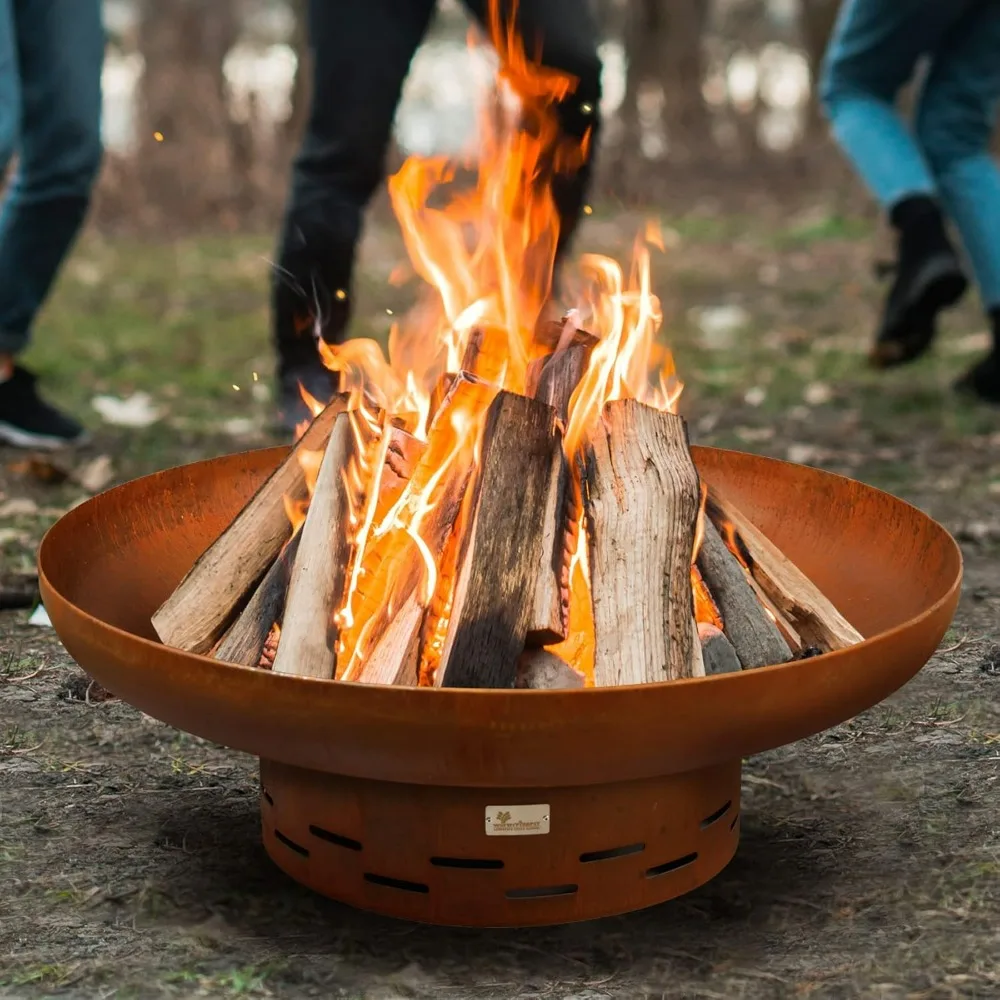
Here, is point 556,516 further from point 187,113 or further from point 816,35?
point 816,35

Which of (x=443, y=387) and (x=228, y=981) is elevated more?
(x=443, y=387)

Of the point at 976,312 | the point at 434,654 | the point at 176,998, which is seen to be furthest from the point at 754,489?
the point at 976,312

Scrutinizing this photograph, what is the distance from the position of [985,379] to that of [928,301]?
56cm

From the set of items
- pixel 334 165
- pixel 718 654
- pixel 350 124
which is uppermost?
pixel 350 124

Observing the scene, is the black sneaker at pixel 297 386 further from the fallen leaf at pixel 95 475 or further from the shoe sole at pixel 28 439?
the shoe sole at pixel 28 439

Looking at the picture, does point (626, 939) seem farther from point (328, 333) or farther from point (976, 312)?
point (976, 312)

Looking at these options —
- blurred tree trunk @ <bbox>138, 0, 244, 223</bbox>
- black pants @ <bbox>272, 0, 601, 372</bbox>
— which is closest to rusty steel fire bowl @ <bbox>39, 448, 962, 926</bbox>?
black pants @ <bbox>272, 0, 601, 372</bbox>

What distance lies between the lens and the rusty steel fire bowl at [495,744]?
1592 mm

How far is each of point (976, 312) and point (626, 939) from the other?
5075 mm

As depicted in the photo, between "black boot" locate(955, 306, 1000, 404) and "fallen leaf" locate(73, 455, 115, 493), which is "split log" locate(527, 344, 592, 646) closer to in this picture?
"fallen leaf" locate(73, 455, 115, 493)

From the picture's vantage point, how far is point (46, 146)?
3773 millimetres

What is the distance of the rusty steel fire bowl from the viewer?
5.22ft

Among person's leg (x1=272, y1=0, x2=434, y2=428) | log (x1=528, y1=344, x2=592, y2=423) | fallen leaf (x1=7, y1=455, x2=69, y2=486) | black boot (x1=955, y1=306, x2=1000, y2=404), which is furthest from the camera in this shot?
black boot (x1=955, y1=306, x2=1000, y2=404)

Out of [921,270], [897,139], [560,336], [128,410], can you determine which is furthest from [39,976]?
[897,139]
